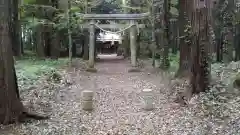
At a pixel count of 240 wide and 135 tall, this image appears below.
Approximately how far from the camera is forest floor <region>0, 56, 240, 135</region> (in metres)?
7.61

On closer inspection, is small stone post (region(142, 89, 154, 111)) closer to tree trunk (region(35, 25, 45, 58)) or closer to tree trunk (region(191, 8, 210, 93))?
tree trunk (region(191, 8, 210, 93))

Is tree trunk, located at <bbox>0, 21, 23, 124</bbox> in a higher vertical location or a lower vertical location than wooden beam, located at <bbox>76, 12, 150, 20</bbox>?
lower

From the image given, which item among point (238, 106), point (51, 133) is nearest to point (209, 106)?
point (238, 106)

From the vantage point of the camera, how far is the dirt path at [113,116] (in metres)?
7.73

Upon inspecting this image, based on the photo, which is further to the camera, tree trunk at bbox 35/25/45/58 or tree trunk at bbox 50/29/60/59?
tree trunk at bbox 50/29/60/59

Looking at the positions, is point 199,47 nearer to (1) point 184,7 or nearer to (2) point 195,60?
(2) point 195,60

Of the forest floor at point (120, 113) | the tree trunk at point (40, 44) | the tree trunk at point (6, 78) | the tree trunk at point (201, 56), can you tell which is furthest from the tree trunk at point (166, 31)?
the tree trunk at point (6, 78)

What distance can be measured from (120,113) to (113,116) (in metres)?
0.39

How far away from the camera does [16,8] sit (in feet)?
67.3

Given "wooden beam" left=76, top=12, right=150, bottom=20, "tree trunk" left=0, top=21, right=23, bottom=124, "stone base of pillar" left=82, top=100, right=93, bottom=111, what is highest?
"wooden beam" left=76, top=12, right=150, bottom=20

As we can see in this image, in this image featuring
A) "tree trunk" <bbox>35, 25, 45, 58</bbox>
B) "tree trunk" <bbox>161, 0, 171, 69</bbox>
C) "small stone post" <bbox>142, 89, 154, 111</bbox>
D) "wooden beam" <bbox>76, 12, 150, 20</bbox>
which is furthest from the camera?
"tree trunk" <bbox>35, 25, 45, 58</bbox>

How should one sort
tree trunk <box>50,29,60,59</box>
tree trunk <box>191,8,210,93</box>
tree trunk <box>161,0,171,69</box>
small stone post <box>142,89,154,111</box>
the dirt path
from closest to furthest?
the dirt path
tree trunk <box>191,8,210,93</box>
small stone post <box>142,89,154,111</box>
tree trunk <box>161,0,171,69</box>
tree trunk <box>50,29,60,59</box>

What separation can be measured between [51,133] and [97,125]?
1.30 metres

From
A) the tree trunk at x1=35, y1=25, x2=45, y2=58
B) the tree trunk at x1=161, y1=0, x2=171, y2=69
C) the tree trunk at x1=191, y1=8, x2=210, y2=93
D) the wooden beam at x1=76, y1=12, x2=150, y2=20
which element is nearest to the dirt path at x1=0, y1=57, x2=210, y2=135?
the tree trunk at x1=191, y1=8, x2=210, y2=93
